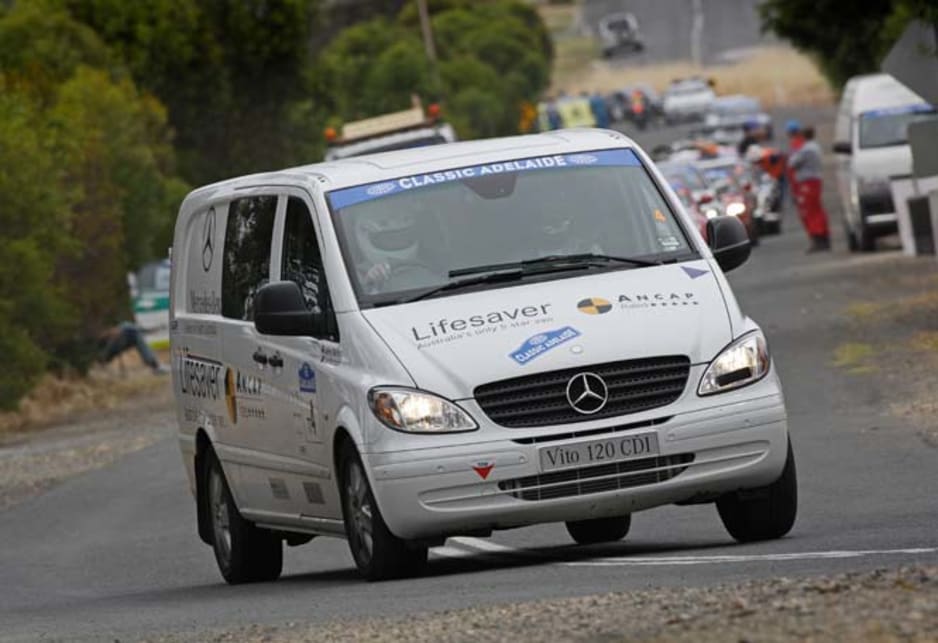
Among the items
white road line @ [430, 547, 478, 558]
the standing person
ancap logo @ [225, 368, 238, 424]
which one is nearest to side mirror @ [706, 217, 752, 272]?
white road line @ [430, 547, 478, 558]

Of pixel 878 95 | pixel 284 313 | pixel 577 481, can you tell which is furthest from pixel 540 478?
pixel 878 95

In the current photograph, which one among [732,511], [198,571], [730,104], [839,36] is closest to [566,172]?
[732,511]

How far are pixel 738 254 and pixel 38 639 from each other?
354 cm

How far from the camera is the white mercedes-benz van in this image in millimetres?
10531

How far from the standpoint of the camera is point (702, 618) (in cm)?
796

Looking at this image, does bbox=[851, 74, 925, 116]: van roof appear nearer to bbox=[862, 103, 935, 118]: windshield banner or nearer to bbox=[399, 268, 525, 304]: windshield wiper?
bbox=[862, 103, 935, 118]: windshield banner

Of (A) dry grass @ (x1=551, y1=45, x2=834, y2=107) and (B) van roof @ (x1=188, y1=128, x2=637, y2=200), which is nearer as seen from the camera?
(B) van roof @ (x1=188, y1=128, x2=637, y2=200)

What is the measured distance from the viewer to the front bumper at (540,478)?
10508 millimetres

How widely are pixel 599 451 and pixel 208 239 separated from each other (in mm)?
3578

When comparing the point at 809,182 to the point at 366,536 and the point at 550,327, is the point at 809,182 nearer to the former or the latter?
the point at 366,536

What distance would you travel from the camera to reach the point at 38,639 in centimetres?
1050

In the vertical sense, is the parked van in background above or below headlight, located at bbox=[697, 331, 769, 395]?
below

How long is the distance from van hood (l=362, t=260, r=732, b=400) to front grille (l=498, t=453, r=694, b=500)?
0.42 m

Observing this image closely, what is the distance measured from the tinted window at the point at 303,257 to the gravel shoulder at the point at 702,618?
222 cm
